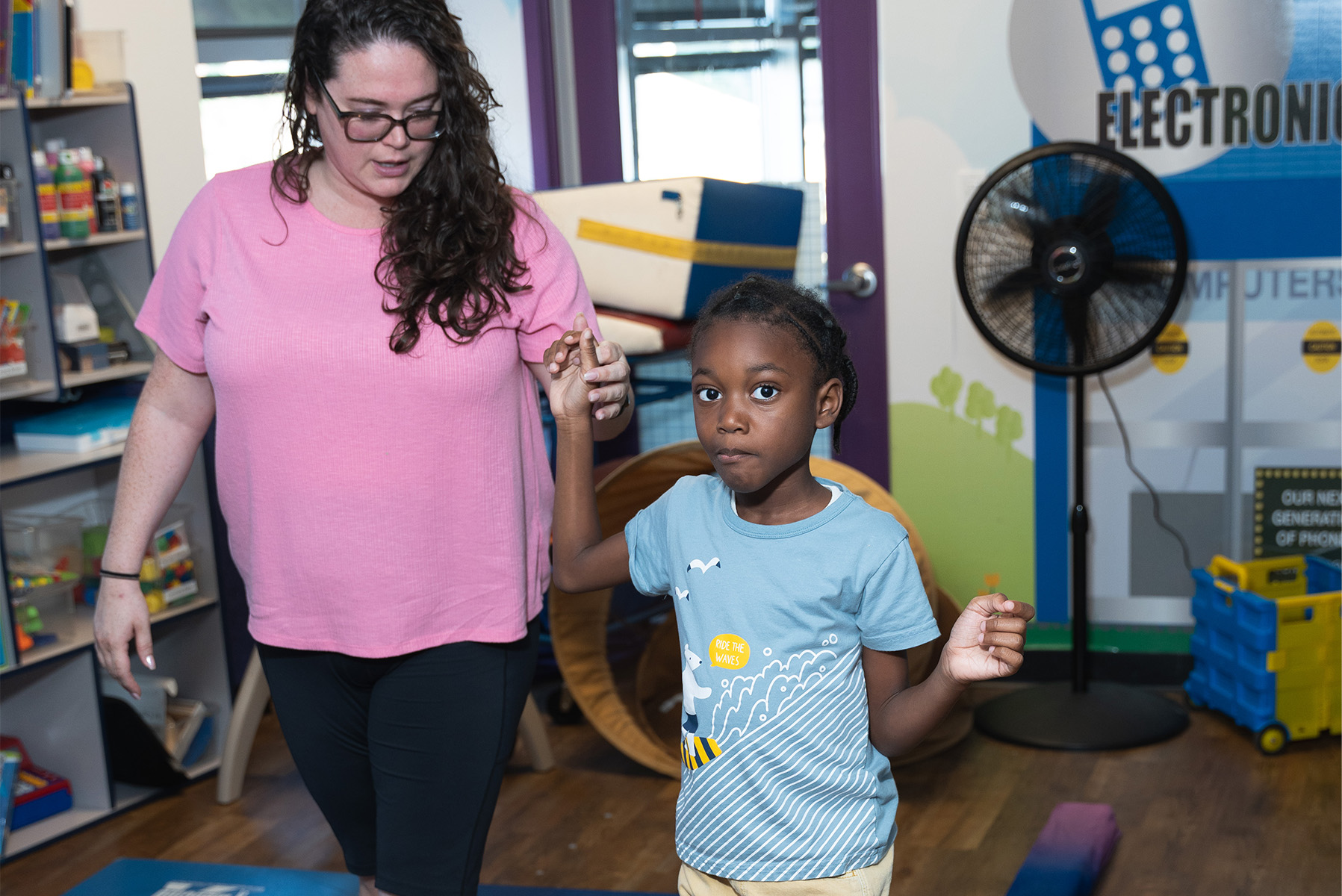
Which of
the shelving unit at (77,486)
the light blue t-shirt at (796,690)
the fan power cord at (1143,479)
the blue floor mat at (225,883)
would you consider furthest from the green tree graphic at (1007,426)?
the light blue t-shirt at (796,690)

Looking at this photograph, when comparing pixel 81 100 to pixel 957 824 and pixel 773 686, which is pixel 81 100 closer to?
pixel 773 686

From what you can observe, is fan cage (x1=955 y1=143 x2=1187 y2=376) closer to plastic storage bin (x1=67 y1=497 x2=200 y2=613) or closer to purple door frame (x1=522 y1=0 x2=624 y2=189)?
purple door frame (x1=522 y1=0 x2=624 y2=189)

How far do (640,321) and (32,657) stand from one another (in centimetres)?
151

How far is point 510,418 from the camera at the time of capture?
151cm

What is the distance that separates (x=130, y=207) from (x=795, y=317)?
86.6 inches

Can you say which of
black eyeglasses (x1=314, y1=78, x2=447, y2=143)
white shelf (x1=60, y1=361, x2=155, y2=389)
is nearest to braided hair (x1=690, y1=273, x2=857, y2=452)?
black eyeglasses (x1=314, y1=78, x2=447, y2=143)

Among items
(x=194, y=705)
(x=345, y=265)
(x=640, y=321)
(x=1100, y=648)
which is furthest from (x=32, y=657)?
(x=1100, y=648)

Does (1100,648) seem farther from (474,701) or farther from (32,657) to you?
(32,657)

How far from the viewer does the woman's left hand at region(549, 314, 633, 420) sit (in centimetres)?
134

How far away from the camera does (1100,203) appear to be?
2881 mm

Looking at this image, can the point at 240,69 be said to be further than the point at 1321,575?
Yes

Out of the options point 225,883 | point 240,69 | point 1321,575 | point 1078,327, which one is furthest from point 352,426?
point 240,69

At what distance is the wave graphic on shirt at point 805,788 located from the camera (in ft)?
4.15

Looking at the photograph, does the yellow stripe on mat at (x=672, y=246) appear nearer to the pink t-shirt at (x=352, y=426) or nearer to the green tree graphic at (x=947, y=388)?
the green tree graphic at (x=947, y=388)
